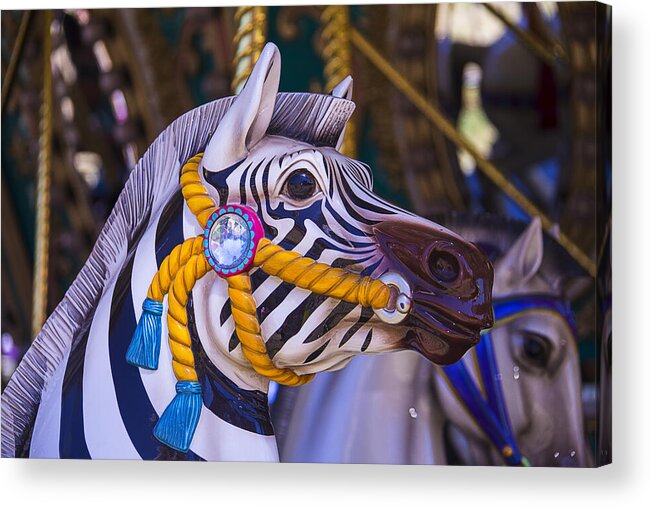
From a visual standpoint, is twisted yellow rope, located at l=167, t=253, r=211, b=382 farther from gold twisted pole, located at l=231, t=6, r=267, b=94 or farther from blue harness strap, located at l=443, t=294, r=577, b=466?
blue harness strap, located at l=443, t=294, r=577, b=466

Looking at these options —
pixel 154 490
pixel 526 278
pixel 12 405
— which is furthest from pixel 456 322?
pixel 12 405

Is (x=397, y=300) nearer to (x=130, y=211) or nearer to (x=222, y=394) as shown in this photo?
(x=222, y=394)

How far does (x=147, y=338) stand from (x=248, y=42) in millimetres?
755

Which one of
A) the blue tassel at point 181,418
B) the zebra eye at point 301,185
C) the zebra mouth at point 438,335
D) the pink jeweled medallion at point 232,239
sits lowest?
Answer: the blue tassel at point 181,418

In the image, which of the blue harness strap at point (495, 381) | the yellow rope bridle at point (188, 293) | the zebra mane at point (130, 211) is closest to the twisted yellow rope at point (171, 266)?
the yellow rope bridle at point (188, 293)

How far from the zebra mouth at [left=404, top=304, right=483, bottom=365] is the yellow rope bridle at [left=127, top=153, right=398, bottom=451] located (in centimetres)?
9

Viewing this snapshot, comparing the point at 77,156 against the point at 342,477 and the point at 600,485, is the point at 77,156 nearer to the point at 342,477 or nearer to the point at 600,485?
the point at 342,477

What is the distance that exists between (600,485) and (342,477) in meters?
0.62

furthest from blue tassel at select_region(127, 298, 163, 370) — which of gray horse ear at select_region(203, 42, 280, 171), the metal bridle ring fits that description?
the metal bridle ring

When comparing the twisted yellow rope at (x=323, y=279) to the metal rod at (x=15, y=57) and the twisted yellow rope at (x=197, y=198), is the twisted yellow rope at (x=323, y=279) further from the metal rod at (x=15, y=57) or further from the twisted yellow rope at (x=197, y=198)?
the metal rod at (x=15, y=57)

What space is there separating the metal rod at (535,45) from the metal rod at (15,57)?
1.18 meters

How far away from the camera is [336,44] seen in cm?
315

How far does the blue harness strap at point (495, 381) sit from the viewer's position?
119 inches

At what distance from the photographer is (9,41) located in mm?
3285
